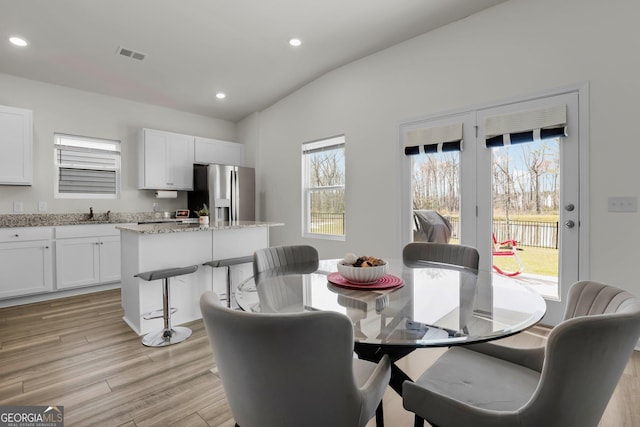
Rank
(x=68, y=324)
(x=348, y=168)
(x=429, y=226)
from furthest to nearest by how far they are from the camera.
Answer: (x=348, y=168) < (x=429, y=226) < (x=68, y=324)

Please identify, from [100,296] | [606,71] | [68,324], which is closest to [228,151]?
[100,296]

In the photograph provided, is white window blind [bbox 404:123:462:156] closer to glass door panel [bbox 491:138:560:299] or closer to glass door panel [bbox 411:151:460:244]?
glass door panel [bbox 411:151:460:244]

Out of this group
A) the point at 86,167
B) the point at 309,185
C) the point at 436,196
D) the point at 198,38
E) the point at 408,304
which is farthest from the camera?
the point at 309,185

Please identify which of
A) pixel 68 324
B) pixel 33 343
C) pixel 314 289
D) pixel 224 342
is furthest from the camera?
pixel 68 324

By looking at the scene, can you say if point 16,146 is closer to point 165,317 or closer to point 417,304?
point 165,317

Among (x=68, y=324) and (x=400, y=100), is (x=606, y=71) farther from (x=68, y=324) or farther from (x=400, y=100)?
(x=68, y=324)

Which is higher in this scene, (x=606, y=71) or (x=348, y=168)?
(x=606, y=71)

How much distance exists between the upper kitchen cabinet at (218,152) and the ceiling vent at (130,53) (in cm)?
170

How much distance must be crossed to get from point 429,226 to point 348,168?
51.9 inches

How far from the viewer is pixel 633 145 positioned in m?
2.41

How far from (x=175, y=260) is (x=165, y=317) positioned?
1.72ft

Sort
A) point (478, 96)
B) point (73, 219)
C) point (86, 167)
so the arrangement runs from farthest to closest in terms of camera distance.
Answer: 1. point (86, 167)
2. point (73, 219)
3. point (478, 96)

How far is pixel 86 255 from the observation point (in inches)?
158

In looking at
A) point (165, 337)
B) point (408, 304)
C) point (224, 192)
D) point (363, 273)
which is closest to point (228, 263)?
point (165, 337)
